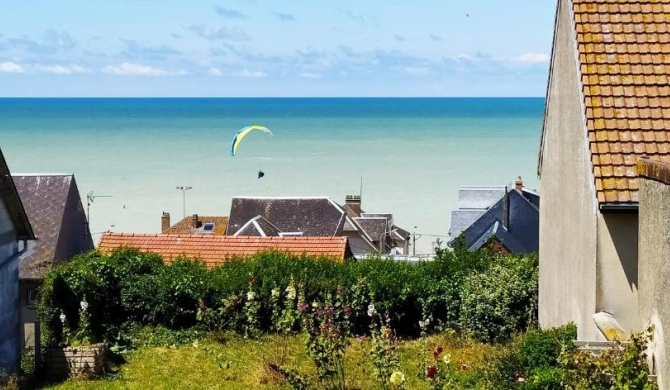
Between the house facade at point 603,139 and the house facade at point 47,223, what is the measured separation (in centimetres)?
1642

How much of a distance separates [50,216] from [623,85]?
1982cm

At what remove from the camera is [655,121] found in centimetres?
1222

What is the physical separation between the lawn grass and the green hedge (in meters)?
0.71

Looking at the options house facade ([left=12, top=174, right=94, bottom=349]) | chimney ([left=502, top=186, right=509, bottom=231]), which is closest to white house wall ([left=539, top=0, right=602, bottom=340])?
chimney ([left=502, top=186, right=509, bottom=231])

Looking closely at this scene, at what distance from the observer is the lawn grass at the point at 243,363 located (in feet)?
50.8

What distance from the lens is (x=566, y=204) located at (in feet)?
47.0

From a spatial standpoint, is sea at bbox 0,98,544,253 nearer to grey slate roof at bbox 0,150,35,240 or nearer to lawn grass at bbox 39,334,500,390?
lawn grass at bbox 39,334,500,390

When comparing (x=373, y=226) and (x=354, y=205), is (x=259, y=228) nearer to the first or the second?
(x=373, y=226)

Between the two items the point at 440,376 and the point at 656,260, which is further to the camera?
the point at 440,376

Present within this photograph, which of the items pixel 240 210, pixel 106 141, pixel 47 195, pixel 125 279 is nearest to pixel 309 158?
pixel 106 141

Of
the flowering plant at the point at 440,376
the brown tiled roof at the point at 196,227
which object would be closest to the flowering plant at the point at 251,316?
the flowering plant at the point at 440,376

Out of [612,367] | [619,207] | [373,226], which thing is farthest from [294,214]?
[612,367]

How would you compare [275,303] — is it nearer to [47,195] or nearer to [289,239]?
[289,239]

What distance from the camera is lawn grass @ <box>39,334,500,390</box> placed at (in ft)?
50.8
